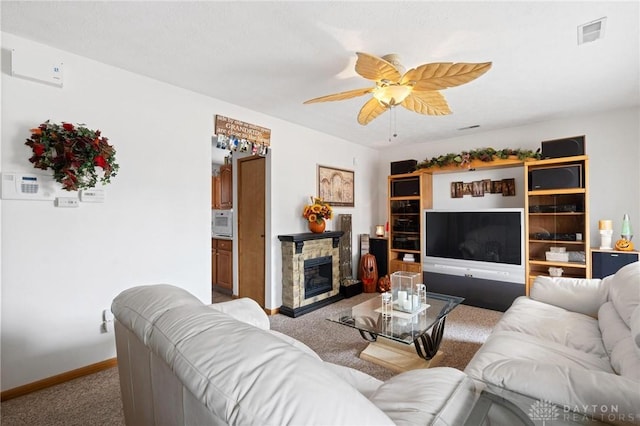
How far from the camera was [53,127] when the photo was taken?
80.1 inches

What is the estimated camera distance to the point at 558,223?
3.66 m

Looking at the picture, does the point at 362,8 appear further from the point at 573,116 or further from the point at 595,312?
the point at 573,116

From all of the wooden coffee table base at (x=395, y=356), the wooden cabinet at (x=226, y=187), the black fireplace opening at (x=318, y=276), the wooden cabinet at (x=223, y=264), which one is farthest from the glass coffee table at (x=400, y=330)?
the wooden cabinet at (x=226, y=187)

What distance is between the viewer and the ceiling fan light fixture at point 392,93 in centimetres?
201

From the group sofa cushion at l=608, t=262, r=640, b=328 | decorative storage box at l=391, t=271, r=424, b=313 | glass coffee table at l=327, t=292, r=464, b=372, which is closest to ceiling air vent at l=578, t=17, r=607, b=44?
sofa cushion at l=608, t=262, r=640, b=328

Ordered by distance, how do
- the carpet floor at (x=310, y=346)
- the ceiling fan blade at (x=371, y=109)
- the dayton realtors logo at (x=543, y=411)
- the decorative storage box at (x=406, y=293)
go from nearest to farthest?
the dayton realtors logo at (x=543, y=411) → the carpet floor at (x=310, y=346) → the ceiling fan blade at (x=371, y=109) → the decorative storage box at (x=406, y=293)

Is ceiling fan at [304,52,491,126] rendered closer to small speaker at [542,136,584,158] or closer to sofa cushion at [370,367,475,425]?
sofa cushion at [370,367,475,425]

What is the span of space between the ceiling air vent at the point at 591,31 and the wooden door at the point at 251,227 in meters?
3.13

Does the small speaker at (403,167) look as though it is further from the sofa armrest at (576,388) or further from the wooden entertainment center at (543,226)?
the sofa armrest at (576,388)

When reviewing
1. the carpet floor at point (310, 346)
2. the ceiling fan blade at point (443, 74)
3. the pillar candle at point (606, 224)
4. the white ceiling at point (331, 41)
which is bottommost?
the carpet floor at point (310, 346)

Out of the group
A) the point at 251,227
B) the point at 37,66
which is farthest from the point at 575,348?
the point at 37,66

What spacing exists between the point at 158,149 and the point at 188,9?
132 centimetres

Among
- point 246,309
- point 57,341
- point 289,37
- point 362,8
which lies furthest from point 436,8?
point 57,341

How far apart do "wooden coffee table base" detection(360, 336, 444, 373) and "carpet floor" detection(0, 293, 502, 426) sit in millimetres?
55
